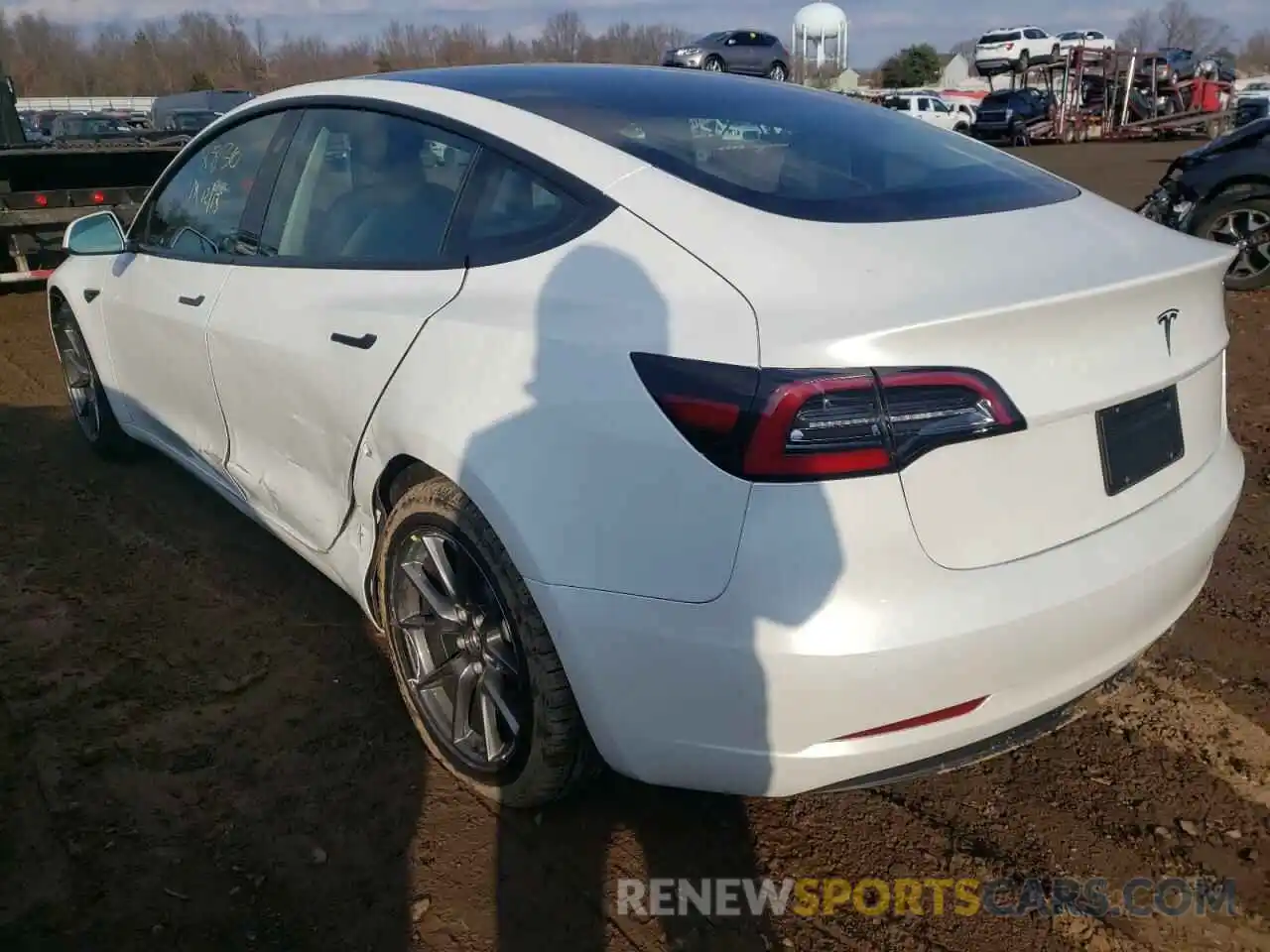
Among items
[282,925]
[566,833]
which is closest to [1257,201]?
[566,833]

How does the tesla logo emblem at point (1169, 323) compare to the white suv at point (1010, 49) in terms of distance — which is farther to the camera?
the white suv at point (1010, 49)

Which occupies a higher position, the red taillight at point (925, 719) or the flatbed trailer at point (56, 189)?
the flatbed trailer at point (56, 189)

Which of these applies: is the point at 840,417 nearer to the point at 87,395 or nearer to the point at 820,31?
the point at 87,395

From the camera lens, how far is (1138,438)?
214cm

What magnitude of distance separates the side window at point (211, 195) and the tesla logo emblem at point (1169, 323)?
2563 mm

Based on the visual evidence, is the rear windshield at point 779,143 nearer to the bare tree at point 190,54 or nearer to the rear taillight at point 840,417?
the rear taillight at point 840,417

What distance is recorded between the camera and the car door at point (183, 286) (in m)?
3.43

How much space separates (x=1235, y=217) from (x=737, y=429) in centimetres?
732

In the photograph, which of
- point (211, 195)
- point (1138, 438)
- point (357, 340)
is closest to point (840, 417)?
point (1138, 438)

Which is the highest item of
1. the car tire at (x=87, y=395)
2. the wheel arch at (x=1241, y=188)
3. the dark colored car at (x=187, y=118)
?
the dark colored car at (x=187, y=118)

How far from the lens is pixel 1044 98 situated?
113 feet

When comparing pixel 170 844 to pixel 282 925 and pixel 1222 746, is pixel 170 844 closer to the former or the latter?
pixel 282 925

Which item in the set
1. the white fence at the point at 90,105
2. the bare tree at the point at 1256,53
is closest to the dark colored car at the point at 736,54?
the white fence at the point at 90,105

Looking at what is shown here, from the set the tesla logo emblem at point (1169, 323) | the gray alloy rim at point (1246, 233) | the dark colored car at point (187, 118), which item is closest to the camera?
the tesla logo emblem at point (1169, 323)
